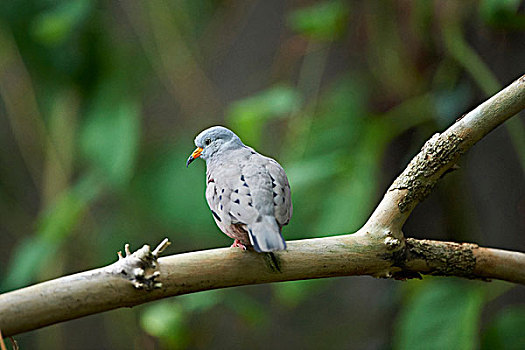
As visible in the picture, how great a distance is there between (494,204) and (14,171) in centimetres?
157

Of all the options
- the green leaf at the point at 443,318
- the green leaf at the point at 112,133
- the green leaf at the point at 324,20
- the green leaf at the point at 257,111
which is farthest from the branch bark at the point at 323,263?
the green leaf at the point at 112,133

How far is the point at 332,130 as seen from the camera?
1611mm

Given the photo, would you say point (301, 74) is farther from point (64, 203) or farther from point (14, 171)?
point (14, 171)

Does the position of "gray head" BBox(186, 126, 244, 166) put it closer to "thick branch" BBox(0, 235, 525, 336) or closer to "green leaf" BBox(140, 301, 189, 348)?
"thick branch" BBox(0, 235, 525, 336)

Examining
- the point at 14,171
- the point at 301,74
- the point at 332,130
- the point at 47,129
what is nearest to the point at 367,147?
the point at 332,130

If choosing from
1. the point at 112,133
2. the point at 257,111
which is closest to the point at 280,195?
the point at 257,111

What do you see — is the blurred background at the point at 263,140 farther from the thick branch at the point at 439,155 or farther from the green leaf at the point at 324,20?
the thick branch at the point at 439,155

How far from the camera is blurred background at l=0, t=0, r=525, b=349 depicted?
142cm

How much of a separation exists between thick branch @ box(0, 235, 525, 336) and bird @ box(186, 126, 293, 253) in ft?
0.13

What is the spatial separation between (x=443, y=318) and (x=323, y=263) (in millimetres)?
653

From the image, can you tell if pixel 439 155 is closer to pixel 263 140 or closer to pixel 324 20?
pixel 324 20

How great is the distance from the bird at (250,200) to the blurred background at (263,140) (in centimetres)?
57

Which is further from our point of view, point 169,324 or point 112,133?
point 112,133

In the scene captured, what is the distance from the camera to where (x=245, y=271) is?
0.71 meters
